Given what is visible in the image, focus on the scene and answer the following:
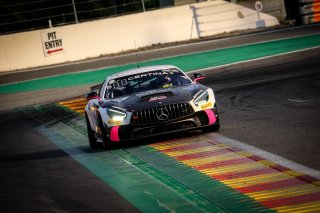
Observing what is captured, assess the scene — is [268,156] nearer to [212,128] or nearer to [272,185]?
[272,185]

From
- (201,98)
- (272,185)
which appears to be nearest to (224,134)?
(201,98)

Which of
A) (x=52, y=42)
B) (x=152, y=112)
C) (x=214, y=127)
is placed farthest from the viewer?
(x=52, y=42)

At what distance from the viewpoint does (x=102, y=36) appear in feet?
118

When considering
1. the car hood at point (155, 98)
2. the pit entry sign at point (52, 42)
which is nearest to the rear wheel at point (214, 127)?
the car hood at point (155, 98)

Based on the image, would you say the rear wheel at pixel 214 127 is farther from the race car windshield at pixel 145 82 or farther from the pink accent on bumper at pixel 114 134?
the pink accent on bumper at pixel 114 134

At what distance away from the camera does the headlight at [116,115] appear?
40.9 feet

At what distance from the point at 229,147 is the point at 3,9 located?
27.1 m

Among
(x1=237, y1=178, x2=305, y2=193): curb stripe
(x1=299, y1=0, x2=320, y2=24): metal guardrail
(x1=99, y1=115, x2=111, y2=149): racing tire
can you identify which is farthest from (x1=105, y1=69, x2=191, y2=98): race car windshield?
(x1=299, y1=0, x2=320, y2=24): metal guardrail

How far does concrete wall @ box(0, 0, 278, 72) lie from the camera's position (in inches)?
1382

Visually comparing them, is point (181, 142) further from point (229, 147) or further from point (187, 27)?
point (187, 27)

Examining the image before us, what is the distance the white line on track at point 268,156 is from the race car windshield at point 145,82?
1.31 meters

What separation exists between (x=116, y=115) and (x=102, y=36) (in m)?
23.7

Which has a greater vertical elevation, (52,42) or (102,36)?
(52,42)

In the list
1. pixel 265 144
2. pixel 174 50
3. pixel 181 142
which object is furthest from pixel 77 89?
pixel 265 144
